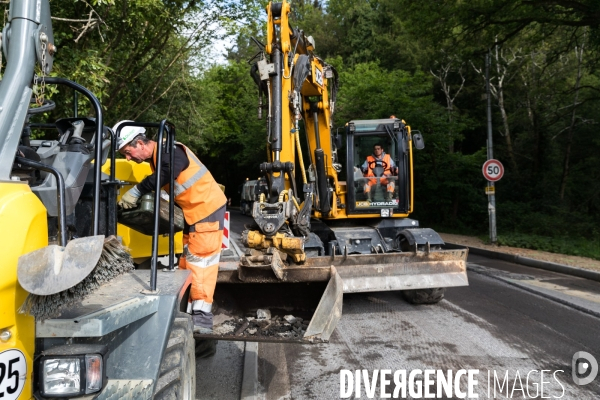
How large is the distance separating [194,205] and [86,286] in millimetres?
1685

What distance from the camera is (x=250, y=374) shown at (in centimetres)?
465

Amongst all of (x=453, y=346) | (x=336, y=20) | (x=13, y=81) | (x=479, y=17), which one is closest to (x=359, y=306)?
(x=453, y=346)

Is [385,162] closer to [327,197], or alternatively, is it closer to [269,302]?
[327,197]

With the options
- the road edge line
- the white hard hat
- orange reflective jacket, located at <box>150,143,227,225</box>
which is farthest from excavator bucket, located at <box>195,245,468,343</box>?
the road edge line

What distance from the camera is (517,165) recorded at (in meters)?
23.4

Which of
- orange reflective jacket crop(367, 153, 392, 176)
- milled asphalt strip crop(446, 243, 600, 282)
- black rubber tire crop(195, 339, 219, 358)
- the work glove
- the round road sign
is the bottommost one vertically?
milled asphalt strip crop(446, 243, 600, 282)

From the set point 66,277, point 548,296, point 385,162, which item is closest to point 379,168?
point 385,162

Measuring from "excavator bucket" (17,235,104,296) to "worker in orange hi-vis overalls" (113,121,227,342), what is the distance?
1969 mm

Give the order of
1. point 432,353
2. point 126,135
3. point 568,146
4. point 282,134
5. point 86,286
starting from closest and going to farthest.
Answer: point 86,286
point 126,135
point 432,353
point 282,134
point 568,146

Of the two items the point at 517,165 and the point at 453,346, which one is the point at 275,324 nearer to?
the point at 453,346

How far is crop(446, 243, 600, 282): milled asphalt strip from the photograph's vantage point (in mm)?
10185

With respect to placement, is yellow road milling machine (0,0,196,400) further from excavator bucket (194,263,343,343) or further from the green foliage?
the green foliage

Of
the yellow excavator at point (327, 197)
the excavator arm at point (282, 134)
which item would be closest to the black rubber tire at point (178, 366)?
the yellow excavator at point (327, 197)

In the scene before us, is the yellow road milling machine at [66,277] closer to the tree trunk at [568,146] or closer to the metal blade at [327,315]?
the metal blade at [327,315]
